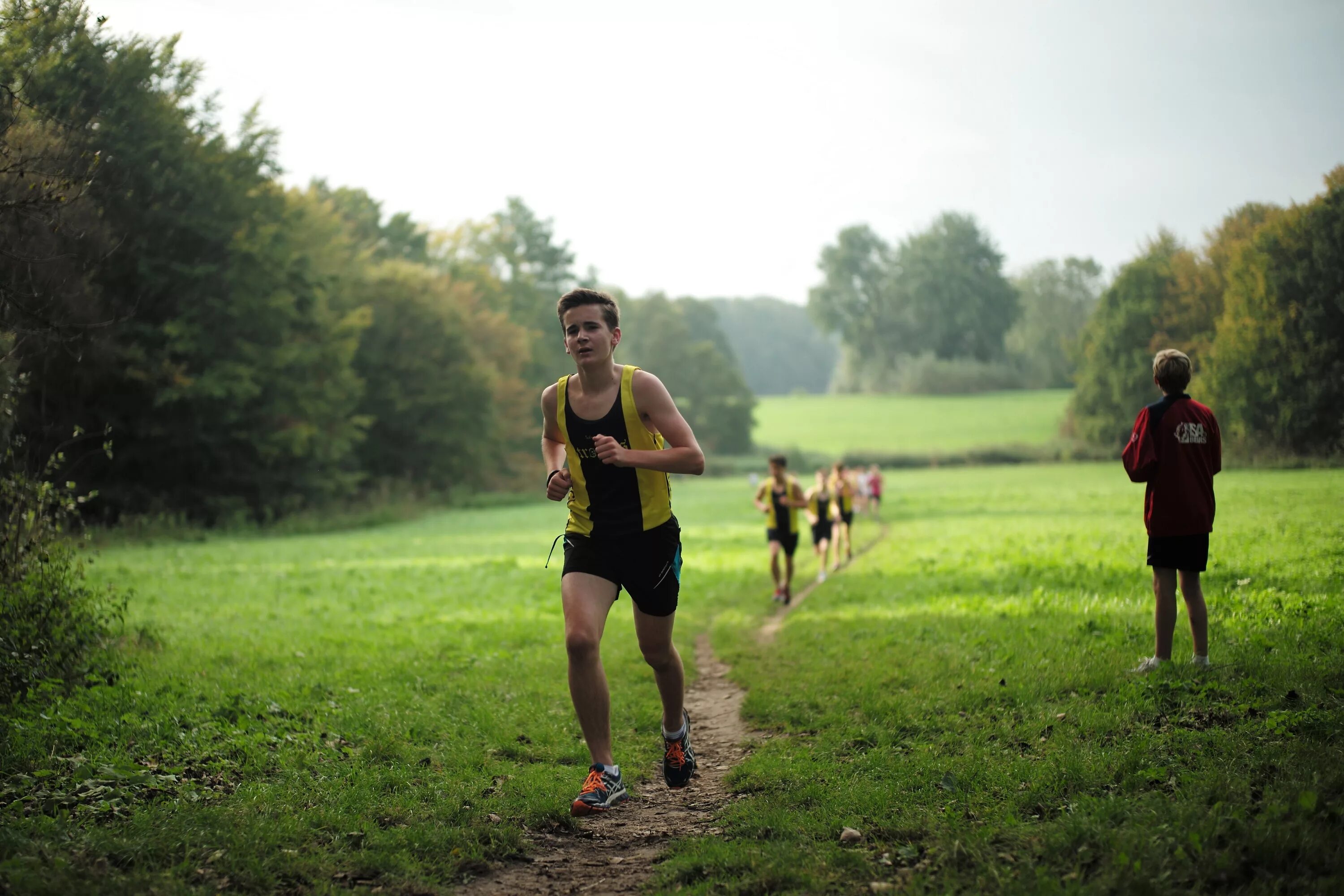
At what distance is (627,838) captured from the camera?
5.16 meters

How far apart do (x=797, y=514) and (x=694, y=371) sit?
2954 inches

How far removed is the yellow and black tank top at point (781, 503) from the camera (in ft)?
45.4

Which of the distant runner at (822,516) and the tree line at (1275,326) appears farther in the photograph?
the distant runner at (822,516)

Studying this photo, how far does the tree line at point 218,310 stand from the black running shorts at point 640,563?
15.4 ft

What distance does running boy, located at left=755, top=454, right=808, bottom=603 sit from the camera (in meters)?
13.8

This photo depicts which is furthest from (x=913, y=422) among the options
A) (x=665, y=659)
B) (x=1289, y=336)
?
(x=665, y=659)

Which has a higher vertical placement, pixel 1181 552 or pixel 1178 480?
pixel 1178 480

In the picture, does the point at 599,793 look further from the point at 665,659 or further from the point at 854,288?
the point at 854,288

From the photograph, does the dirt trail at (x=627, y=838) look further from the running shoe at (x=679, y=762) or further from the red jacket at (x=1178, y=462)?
the red jacket at (x=1178, y=462)

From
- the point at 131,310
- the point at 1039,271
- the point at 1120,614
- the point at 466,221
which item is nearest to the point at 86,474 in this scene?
the point at 131,310

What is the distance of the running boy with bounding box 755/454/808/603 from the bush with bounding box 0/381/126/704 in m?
8.35

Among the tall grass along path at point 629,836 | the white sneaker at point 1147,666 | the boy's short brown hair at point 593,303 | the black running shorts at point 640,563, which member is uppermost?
the boy's short brown hair at point 593,303

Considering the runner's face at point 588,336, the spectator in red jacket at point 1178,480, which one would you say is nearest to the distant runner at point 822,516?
the spectator in red jacket at point 1178,480

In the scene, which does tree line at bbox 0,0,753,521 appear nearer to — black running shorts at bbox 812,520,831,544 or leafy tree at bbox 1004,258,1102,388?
black running shorts at bbox 812,520,831,544
